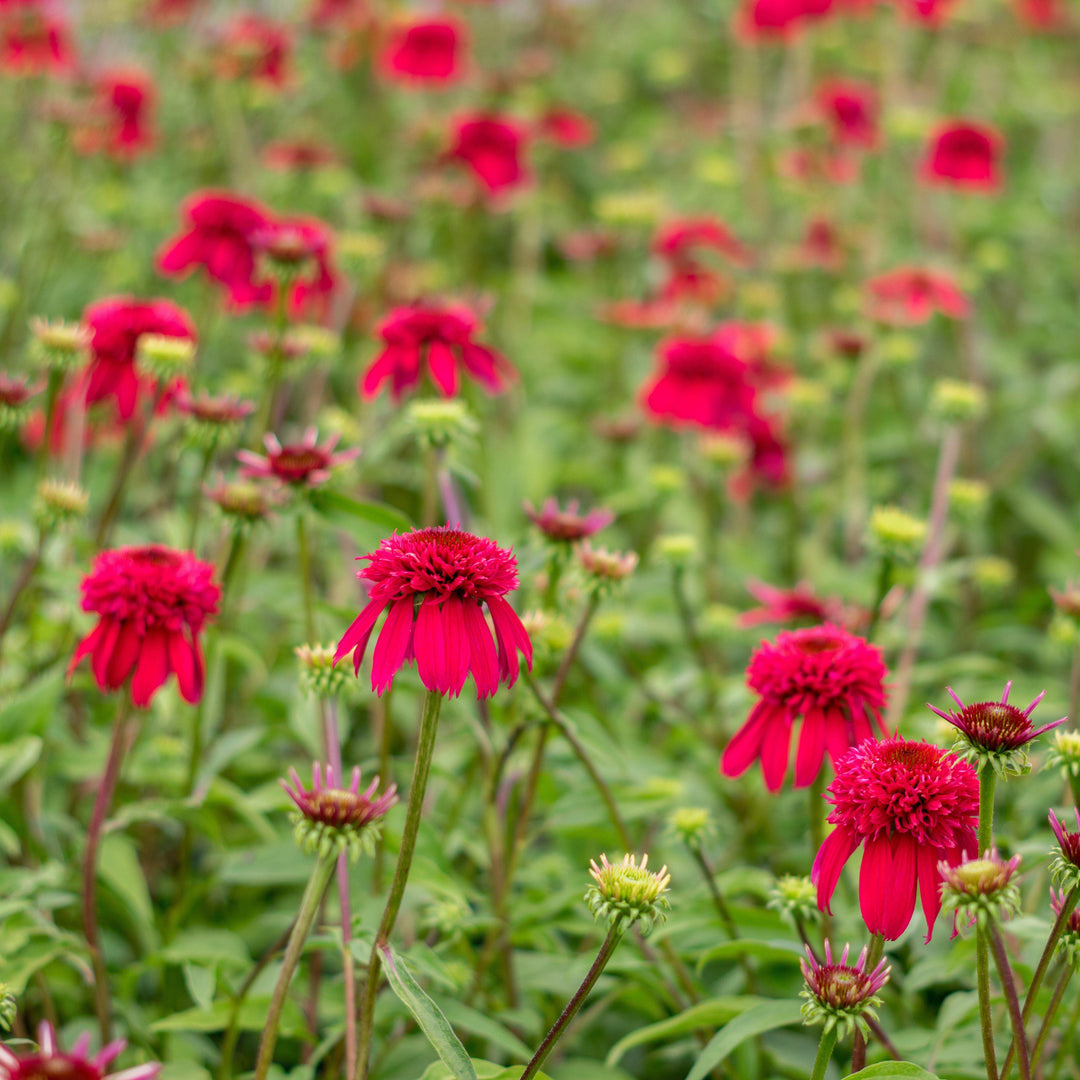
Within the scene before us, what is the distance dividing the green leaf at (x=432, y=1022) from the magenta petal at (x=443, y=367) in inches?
29.8

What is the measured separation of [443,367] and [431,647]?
0.66 metres

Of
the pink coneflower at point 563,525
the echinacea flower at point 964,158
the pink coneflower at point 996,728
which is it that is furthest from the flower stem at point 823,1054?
the echinacea flower at point 964,158

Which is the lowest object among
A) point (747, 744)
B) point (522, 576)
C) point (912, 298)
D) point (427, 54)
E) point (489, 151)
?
point (747, 744)

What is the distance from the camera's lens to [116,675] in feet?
3.78

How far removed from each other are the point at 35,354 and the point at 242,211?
1.54 ft

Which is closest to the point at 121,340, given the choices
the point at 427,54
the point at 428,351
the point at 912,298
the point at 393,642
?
the point at 428,351

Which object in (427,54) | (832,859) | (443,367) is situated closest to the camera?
(832,859)

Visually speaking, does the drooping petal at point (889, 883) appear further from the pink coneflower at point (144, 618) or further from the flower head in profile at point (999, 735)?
the pink coneflower at point (144, 618)

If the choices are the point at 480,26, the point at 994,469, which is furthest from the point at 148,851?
the point at 480,26

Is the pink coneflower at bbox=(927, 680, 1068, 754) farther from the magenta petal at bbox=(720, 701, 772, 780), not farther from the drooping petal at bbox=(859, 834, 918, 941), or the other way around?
the magenta petal at bbox=(720, 701, 772, 780)

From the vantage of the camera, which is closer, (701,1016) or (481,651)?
(481,651)

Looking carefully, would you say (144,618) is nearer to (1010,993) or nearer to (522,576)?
(522,576)

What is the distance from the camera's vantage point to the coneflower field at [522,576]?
38.4 inches

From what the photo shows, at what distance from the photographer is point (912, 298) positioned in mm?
2422
